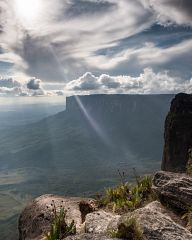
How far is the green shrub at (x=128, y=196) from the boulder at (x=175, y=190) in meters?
2.09

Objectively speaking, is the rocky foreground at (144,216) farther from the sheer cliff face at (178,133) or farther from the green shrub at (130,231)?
the sheer cliff face at (178,133)

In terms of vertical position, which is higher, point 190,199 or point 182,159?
point 190,199

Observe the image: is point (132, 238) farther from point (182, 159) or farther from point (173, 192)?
point (182, 159)

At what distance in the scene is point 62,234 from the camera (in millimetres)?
16891

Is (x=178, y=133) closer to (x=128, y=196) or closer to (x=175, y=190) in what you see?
(x=128, y=196)

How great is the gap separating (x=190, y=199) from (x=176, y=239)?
19.2 feet

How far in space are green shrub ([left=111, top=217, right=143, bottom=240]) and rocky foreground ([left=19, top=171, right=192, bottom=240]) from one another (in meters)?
0.34

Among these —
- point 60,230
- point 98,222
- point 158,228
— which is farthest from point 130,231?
point 60,230

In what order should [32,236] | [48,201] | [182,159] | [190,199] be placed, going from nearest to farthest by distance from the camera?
[190,199], [32,236], [48,201], [182,159]

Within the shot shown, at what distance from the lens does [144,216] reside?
1588 centimetres

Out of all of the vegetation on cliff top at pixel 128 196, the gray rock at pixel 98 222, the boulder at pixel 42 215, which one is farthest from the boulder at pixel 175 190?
the boulder at pixel 42 215

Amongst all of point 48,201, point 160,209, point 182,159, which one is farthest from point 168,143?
point 160,209

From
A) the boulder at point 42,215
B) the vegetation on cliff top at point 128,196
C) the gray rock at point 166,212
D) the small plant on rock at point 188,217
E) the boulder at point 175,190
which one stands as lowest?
the boulder at point 42,215

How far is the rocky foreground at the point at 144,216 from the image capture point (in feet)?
48.3
